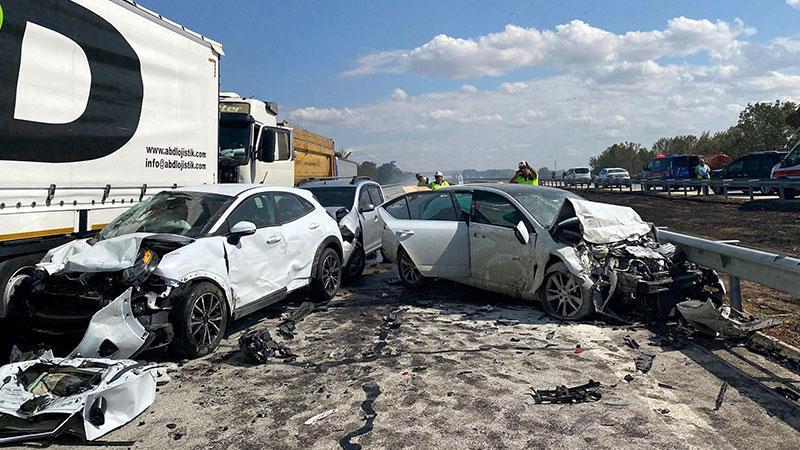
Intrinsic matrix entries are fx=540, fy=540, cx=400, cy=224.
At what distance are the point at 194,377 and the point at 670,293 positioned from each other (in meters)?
4.88

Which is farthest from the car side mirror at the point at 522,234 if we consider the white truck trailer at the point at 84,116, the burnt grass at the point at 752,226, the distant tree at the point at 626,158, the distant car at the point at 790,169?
the distant tree at the point at 626,158

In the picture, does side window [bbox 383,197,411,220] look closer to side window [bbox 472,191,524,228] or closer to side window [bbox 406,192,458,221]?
side window [bbox 406,192,458,221]

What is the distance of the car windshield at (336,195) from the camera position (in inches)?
398

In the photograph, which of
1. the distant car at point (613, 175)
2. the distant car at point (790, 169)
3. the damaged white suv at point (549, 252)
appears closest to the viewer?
the damaged white suv at point (549, 252)

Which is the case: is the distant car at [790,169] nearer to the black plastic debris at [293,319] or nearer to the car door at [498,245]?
the car door at [498,245]

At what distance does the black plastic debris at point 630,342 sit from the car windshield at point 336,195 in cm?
576

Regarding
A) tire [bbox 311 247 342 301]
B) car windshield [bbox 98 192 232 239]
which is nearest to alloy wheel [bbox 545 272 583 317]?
tire [bbox 311 247 342 301]

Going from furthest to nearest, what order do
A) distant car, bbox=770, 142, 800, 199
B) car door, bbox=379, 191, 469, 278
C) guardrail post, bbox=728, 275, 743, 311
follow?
distant car, bbox=770, 142, 800, 199
car door, bbox=379, 191, 469, 278
guardrail post, bbox=728, 275, 743, 311

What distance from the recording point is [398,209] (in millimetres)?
8492

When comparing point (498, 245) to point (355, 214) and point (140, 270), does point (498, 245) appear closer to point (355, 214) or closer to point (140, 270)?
point (355, 214)

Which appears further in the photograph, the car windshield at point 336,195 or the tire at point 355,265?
the car windshield at point 336,195

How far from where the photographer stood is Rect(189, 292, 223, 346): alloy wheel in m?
4.97

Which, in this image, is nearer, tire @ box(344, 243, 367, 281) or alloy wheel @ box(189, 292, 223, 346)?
alloy wheel @ box(189, 292, 223, 346)

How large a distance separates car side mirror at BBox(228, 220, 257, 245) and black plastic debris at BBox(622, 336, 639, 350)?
3.98 metres
